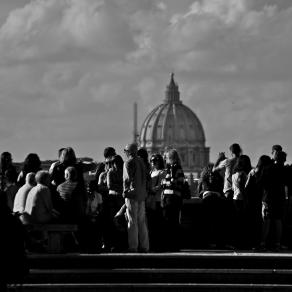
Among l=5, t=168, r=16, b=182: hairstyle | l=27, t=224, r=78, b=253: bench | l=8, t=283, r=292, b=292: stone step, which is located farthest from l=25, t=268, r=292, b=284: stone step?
l=5, t=168, r=16, b=182: hairstyle

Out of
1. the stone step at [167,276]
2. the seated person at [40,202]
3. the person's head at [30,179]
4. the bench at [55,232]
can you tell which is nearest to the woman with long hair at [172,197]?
the bench at [55,232]

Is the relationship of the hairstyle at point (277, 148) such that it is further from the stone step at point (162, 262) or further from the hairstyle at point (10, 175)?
the hairstyle at point (10, 175)

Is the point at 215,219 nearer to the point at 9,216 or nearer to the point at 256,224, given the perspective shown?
the point at 256,224

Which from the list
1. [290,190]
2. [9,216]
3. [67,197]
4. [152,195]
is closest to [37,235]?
[67,197]

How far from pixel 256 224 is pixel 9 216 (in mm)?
7770

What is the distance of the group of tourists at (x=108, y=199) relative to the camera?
1995cm

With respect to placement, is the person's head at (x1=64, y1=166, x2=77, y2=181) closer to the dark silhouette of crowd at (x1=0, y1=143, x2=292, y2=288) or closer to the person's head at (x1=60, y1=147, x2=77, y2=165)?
the dark silhouette of crowd at (x1=0, y1=143, x2=292, y2=288)

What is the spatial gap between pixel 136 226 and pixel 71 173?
1.24 m

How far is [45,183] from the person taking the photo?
19.7 meters

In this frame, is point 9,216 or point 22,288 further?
point 22,288

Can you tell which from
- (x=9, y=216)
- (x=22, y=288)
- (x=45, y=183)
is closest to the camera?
(x=9, y=216)

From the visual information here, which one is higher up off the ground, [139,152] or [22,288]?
[139,152]

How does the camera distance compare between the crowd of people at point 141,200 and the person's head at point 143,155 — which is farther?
the person's head at point 143,155

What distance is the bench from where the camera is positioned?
1952cm
